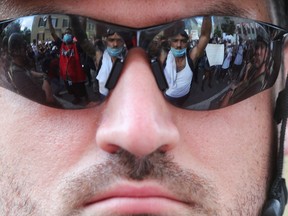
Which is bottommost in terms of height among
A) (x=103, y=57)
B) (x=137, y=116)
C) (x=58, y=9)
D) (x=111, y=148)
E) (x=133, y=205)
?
(x=133, y=205)

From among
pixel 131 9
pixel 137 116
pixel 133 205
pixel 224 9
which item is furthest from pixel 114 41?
pixel 133 205

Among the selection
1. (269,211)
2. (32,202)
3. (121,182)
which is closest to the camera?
(121,182)

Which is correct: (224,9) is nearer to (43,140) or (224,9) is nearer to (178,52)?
(178,52)

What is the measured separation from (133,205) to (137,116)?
11.3 inches

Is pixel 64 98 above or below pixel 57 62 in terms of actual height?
below

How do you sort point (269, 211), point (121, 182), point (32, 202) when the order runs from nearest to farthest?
1. point (121, 182)
2. point (32, 202)
3. point (269, 211)

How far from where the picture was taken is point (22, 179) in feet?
6.08

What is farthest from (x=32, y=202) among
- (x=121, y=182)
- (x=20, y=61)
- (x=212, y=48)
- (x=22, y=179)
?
(x=212, y=48)

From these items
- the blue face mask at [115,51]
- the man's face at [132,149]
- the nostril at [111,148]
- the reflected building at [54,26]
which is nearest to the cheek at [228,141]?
the man's face at [132,149]

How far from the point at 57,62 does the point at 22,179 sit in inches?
17.7

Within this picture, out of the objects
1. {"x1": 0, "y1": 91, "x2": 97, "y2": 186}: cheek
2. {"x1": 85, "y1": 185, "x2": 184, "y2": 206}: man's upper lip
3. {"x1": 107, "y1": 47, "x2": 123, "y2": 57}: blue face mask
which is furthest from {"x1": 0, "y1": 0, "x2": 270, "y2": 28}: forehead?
{"x1": 85, "y1": 185, "x2": 184, "y2": 206}: man's upper lip

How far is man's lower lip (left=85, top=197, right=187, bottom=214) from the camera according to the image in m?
1.68

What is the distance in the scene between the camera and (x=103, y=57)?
1720mm

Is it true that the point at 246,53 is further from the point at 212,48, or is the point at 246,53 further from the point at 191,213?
the point at 191,213
